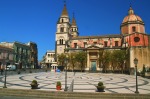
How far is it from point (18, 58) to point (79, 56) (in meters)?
25.2

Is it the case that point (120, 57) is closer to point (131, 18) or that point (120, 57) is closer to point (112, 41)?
point (112, 41)

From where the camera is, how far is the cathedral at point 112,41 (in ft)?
160

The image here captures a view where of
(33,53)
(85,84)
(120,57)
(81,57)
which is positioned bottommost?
(85,84)

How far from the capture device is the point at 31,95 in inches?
618

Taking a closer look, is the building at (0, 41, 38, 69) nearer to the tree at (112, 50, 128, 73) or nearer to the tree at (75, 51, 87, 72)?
the tree at (75, 51, 87, 72)

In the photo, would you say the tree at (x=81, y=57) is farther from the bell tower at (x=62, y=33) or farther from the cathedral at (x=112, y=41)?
the bell tower at (x=62, y=33)

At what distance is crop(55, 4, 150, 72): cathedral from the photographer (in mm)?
48775

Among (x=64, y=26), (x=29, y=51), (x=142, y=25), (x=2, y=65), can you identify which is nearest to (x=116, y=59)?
(x=142, y=25)

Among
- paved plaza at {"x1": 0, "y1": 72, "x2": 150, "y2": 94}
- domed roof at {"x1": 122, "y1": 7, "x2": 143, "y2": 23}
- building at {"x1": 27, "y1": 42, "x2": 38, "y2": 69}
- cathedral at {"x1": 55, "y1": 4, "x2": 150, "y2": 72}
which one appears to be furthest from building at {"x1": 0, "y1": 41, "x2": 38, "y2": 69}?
paved plaza at {"x1": 0, "y1": 72, "x2": 150, "y2": 94}

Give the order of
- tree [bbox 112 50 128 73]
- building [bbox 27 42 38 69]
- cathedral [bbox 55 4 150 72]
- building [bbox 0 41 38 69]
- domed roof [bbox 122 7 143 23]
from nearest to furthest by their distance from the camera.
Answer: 1. cathedral [bbox 55 4 150 72]
2. tree [bbox 112 50 128 73]
3. domed roof [bbox 122 7 143 23]
4. building [bbox 0 41 38 69]
5. building [bbox 27 42 38 69]

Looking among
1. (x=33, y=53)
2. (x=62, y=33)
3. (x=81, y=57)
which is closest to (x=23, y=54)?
(x=33, y=53)

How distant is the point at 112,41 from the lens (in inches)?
2586

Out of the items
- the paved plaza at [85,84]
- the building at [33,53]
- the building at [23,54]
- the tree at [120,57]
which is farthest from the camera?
the building at [33,53]

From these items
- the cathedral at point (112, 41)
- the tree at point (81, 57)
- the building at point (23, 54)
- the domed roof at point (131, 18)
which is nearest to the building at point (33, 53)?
the building at point (23, 54)
